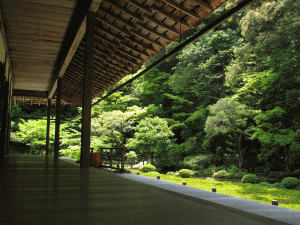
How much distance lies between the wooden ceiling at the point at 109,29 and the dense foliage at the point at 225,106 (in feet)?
20.9

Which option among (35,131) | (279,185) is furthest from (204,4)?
(35,131)

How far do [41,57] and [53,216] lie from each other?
21.9 feet

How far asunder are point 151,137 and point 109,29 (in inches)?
344

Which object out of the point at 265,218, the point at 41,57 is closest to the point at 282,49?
the point at 41,57

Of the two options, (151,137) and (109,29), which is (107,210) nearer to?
(109,29)

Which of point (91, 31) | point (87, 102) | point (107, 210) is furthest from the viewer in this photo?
point (87, 102)

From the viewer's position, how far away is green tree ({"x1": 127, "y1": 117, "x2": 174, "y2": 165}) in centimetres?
1356

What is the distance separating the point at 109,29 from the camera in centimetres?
532

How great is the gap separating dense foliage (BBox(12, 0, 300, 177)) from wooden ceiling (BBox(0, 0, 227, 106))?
636cm

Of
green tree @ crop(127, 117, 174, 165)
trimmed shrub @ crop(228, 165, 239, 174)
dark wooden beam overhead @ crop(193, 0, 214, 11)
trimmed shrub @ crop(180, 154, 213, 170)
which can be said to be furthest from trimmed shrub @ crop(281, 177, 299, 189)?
dark wooden beam overhead @ crop(193, 0, 214, 11)

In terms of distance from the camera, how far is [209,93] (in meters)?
15.2

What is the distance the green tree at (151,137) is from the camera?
1356 centimetres

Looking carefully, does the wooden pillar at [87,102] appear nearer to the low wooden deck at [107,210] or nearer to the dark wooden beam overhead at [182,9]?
the dark wooden beam overhead at [182,9]

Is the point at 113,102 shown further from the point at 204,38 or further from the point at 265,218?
the point at 265,218
